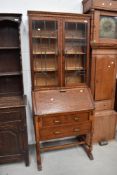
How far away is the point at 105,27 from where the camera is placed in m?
2.40

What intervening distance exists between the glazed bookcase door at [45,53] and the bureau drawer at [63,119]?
1.63 feet

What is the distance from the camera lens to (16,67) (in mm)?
2336

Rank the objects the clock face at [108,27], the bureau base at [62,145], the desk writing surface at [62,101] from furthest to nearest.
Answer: the clock face at [108,27] → the bureau base at [62,145] → the desk writing surface at [62,101]

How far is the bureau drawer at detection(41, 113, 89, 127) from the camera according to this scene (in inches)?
82.5

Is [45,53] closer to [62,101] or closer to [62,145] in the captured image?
[62,101]

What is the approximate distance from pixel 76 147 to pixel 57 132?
27.2 inches

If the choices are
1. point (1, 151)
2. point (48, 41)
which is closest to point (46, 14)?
point (48, 41)

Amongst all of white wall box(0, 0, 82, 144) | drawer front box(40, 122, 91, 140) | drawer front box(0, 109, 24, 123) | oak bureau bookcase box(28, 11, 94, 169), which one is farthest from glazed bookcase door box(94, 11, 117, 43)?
drawer front box(0, 109, 24, 123)

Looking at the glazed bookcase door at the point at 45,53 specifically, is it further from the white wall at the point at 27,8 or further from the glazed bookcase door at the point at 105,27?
the glazed bookcase door at the point at 105,27

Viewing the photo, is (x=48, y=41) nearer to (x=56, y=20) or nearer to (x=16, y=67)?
(x=56, y=20)

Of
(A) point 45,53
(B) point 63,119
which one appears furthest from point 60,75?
(B) point 63,119

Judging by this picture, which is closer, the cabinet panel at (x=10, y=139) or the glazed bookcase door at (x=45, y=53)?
the cabinet panel at (x=10, y=139)

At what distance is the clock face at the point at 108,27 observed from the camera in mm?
2362

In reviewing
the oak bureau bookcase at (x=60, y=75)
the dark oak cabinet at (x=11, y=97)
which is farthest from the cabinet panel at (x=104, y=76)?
the dark oak cabinet at (x=11, y=97)
